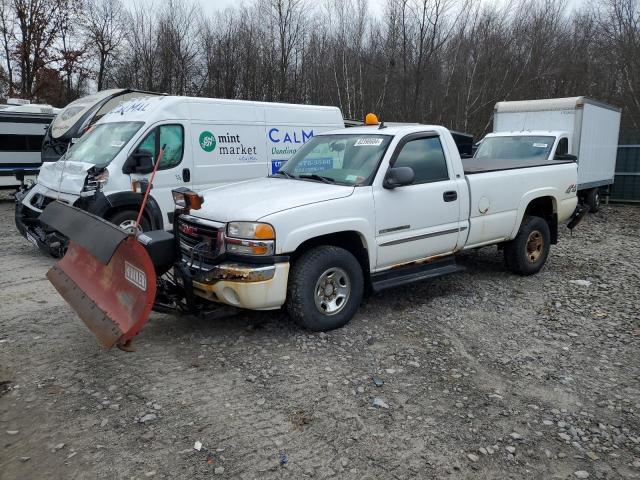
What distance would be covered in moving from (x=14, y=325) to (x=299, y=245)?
2.88m

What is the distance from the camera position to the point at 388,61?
23.7 m

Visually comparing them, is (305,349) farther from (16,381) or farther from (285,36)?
(285,36)

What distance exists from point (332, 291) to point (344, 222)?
662 mm

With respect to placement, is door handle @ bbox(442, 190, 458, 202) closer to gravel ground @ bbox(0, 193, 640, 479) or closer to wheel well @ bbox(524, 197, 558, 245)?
gravel ground @ bbox(0, 193, 640, 479)

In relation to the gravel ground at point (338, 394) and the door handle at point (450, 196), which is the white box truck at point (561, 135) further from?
the gravel ground at point (338, 394)

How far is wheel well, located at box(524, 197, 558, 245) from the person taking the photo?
699 cm

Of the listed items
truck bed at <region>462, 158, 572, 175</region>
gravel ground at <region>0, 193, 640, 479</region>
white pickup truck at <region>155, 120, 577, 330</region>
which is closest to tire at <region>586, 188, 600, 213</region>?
truck bed at <region>462, 158, 572, 175</region>

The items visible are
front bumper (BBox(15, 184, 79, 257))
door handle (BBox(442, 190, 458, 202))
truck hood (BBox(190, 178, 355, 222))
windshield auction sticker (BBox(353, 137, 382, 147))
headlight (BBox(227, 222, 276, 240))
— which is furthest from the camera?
front bumper (BBox(15, 184, 79, 257))

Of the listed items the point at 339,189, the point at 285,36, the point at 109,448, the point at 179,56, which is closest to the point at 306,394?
the point at 109,448

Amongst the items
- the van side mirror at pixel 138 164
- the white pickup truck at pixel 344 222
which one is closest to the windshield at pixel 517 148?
the white pickup truck at pixel 344 222

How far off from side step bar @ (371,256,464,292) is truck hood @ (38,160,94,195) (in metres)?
4.44

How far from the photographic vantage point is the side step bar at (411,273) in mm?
5102

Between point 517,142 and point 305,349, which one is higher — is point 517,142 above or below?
above

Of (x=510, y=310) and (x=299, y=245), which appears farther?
(x=510, y=310)
